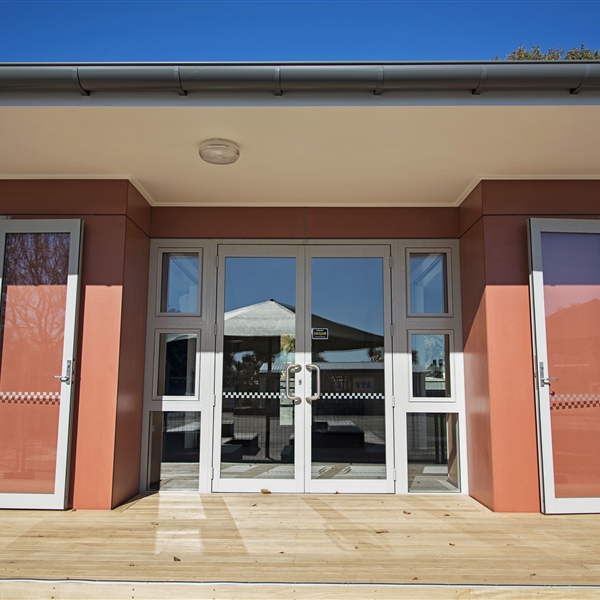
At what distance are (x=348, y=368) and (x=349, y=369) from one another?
1 centimetres

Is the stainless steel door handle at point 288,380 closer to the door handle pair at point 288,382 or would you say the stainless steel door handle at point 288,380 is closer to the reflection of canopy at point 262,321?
the door handle pair at point 288,382

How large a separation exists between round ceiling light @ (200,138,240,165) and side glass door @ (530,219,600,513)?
7.93 feet

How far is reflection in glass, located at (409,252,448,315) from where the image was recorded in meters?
4.91

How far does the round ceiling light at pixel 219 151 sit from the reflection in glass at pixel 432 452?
2.74 metres

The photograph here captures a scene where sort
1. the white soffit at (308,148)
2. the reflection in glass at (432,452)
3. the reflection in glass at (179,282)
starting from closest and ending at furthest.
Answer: the white soffit at (308,148), the reflection in glass at (432,452), the reflection in glass at (179,282)

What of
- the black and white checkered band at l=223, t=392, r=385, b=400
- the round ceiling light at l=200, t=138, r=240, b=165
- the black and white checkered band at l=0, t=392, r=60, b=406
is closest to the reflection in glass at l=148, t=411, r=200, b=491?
the black and white checkered band at l=223, t=392, r=385, b=400

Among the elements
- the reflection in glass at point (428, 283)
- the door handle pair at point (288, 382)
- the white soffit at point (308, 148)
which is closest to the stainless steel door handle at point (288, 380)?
the door handle pair at point (288, 382)

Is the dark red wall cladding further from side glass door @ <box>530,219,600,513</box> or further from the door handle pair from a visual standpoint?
the door handle pair

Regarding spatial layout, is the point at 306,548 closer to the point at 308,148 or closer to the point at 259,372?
the point at 259,372

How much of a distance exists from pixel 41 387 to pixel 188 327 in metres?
1.34

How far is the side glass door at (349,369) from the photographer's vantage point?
4711 millimetres

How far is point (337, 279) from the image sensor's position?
494 cm

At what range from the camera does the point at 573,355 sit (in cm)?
412

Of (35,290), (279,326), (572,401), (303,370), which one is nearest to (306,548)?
(303,370)
